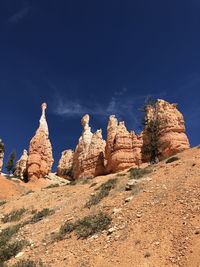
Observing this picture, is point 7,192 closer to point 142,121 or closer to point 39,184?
point 39,184

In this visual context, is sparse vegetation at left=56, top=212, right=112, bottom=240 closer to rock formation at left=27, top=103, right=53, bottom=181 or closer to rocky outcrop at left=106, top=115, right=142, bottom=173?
rocky outcrop at left=106, top=115, right=142, bottom=173

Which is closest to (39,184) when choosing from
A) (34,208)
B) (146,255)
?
(34,208)

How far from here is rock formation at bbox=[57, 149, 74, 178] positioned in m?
87.6

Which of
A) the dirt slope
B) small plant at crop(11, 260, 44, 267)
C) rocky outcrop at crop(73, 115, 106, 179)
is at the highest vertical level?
rocky outcrop at crop(73, 115, 106, 179)

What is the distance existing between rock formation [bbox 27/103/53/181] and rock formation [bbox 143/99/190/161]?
85.9 ft

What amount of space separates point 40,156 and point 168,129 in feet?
106

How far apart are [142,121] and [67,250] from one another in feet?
124

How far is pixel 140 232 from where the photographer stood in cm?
1227

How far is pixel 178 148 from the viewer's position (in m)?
44.9

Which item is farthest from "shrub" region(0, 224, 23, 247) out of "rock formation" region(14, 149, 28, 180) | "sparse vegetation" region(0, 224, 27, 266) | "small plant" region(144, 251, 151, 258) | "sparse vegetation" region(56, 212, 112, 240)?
"rock formation" region(14, 149, 28, 180)

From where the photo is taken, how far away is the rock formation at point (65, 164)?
87.6 meters

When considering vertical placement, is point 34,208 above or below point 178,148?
below

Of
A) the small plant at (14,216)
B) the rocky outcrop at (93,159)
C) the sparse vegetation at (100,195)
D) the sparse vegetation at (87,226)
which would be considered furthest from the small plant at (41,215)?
the rocky outcrop at (93,159)

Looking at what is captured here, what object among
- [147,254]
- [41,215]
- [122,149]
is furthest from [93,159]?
[147,254]
